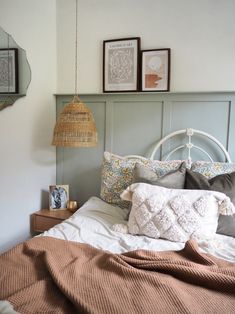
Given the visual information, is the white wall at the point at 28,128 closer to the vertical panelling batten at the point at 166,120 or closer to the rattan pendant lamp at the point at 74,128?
the rattan pendant lamp at the point at 74,128

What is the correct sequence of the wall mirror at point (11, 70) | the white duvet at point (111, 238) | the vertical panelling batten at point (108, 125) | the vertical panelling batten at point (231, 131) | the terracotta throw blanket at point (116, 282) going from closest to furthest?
the terracotta throw blanket at point (116, 282) → the white duvet at point (111, 238) → the wall mirror at point (11, 70) → the vertical panelling batten at point (231, 131) → the vertical panelling batten at point (108, 125)

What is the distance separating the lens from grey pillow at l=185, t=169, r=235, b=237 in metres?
1.59

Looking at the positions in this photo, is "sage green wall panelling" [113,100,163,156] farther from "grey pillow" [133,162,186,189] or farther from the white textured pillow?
the white textured pillow

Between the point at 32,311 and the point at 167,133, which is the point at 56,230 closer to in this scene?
the point at 32,311

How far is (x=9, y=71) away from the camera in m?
1.99

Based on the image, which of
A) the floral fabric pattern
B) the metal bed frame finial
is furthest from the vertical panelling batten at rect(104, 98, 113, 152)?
the floral fabric pattern

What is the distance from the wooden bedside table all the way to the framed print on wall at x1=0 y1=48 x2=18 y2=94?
1.05 meters

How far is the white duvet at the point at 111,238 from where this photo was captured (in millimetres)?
1416

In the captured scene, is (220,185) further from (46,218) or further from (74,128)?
(46,218)

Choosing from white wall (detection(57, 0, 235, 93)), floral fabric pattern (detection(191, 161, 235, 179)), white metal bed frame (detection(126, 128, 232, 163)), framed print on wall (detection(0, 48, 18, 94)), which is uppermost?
white wall (detection(57, 0, 235, 93))

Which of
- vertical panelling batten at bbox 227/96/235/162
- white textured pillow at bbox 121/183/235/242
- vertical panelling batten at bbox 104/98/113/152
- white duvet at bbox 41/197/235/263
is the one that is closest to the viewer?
white duvet at bbox 41/197/235/263

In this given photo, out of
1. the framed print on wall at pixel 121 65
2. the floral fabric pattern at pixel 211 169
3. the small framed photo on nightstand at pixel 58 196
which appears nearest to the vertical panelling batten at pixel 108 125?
the framed print on wall at pixel 121 65

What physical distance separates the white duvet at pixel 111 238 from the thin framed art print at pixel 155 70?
112 cm

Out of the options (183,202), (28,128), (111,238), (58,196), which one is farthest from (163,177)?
(28,128)
